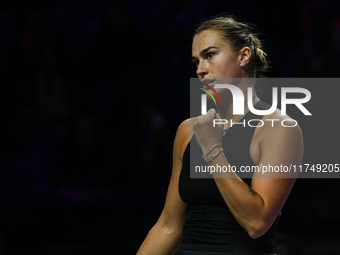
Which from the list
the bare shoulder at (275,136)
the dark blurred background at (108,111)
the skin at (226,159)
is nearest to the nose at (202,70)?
A: the skin at (226,159)

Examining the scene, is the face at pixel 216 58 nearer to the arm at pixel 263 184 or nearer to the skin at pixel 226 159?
the skin at pixel 226 159

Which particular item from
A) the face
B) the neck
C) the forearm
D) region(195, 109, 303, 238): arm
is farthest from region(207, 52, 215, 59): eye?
the forearm

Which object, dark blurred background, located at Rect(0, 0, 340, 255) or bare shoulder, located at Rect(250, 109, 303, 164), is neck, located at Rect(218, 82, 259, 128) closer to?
bare shoulder, located at Rect(250, 109, 303, 164)

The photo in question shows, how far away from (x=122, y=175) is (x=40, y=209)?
1.68 feet

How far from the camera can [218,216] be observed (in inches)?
51.1

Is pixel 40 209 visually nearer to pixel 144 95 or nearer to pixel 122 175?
pixel 122 175

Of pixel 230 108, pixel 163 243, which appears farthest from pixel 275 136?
pixel 163 243

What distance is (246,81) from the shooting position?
1.45 metres

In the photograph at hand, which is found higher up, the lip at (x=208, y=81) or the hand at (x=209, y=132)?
the lip at (x=208, y=81)

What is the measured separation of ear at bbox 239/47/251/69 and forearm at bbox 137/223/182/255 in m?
0.56

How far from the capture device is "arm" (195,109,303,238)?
1.17 meters

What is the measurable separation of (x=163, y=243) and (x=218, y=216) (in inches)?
10.1

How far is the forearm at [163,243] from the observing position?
1462 millimetres

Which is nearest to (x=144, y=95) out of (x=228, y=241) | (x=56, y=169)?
(x=56, y=169)
